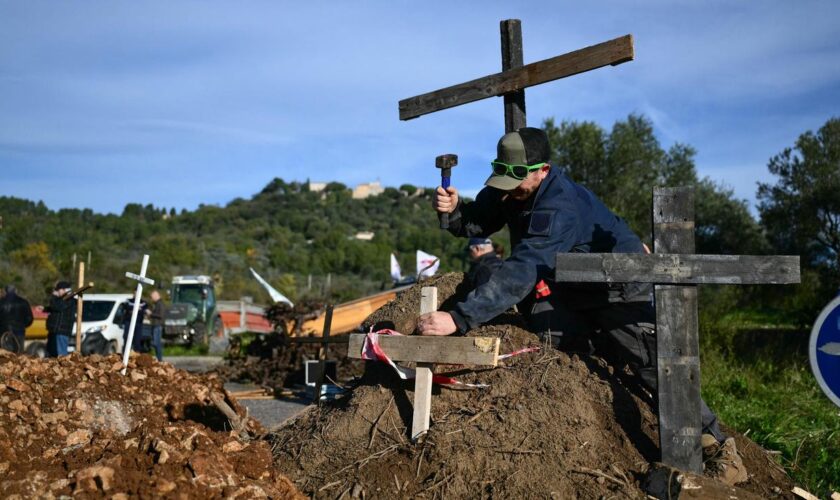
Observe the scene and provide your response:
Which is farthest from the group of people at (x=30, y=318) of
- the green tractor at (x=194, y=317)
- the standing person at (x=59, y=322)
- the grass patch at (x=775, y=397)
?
the grass patch at (x=775, y=397)

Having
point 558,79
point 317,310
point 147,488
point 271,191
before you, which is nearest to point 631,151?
point 317,310

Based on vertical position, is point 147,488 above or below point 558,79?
below

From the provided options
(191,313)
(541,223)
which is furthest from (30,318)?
(541,223)

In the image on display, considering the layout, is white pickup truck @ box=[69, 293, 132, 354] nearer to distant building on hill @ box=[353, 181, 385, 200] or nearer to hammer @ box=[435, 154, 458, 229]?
hammer @ box=[435, 154, 458, 229]

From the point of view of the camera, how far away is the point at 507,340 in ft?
16.5

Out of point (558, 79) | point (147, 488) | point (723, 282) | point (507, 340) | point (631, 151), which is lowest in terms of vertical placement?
point (147, 488)

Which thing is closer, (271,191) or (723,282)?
(723,282)

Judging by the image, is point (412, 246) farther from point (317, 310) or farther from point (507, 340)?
point (507, 340)

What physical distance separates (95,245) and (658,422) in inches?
2569

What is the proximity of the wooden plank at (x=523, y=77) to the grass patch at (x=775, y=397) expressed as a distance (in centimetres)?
288

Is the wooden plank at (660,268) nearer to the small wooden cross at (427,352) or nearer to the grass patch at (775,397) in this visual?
the small wooden cross at (427,352)

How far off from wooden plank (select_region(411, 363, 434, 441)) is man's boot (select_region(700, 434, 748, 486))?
143cm

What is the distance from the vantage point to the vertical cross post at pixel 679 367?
4.29 m

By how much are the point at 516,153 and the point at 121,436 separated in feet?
8.73
